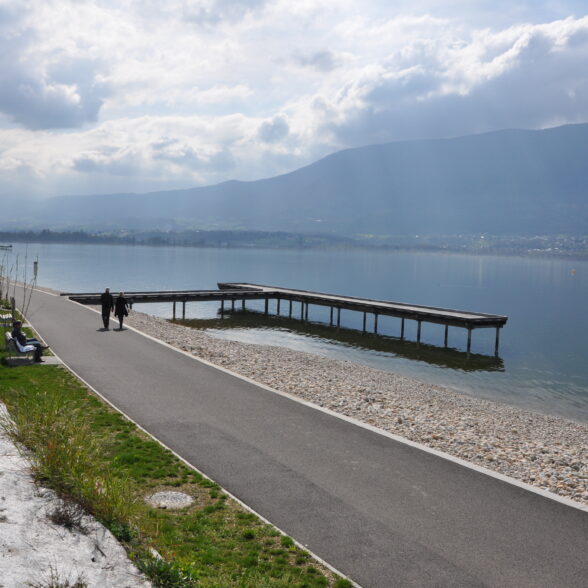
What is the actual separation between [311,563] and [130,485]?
3051 millimetres

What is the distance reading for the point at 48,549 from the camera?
5.95 metres

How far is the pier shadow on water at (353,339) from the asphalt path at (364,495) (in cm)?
2135

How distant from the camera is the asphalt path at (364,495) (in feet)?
22.7

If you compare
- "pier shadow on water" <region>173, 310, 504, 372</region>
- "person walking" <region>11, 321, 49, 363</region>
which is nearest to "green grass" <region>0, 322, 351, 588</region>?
"person walking" <region>11, 321, 49, 363</region>

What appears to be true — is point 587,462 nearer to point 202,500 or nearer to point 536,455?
point 536,455

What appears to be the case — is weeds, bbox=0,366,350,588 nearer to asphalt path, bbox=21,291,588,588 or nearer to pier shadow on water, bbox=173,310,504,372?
asphalt path, bbox=21,291,588,588

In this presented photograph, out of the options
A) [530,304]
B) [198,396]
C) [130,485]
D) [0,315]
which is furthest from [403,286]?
[130,485]

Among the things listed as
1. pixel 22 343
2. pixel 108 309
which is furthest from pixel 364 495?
pixel 108 309

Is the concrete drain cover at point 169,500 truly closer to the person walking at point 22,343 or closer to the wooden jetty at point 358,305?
the person walking at point 22,343

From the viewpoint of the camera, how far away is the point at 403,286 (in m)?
98.4

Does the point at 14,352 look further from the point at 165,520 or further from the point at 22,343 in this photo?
the point at 165,520

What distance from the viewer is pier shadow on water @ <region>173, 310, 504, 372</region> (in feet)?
111

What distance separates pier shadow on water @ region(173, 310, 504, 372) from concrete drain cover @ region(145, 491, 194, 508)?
2548 cm

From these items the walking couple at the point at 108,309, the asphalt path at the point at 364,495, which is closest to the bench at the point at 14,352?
the asphalt path at the point at 364,495
